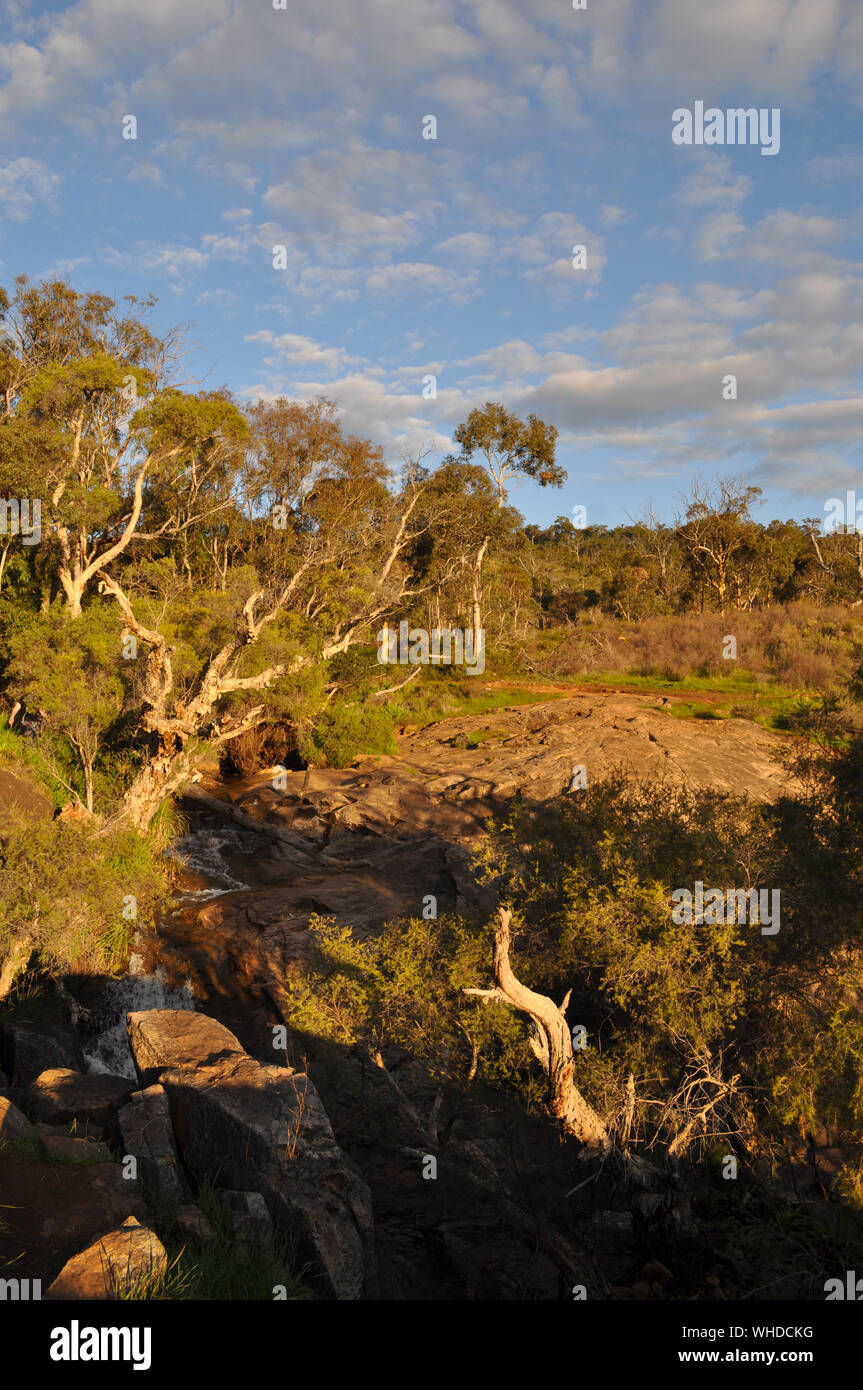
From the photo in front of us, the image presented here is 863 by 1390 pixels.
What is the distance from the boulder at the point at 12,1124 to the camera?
7.70m

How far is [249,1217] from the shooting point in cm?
715

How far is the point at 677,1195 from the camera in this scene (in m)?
9.65

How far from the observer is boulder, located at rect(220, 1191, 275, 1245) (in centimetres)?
697

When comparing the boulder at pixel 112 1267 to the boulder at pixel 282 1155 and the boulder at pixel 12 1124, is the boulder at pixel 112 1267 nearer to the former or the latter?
the boulder at pixel 282 1155

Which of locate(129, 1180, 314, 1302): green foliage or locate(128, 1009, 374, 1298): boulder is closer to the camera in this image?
locate(129, 1180, 314, 1302): green foliage

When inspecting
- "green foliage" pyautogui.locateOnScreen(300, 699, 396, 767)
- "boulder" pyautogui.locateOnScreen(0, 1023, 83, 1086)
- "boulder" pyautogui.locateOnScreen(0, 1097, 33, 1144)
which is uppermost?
"green foliage" pyautogui.locateOnScreen(300, 699, 396, 767)

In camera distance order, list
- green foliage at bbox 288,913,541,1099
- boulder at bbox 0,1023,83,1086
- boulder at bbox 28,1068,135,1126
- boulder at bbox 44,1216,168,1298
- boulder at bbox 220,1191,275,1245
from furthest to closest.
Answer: boulder at bbox 0,1023,83,1086
green foliage at bbox 288,913,541,1099
boulder at bbox 28,1068,135,1126
boulder at bbox 220,1191,275,1245
boulder at bbox 44,1216,168,1298

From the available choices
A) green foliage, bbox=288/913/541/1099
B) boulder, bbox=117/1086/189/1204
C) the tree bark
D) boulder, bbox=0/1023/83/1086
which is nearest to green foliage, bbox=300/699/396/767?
boulder, bbox=0/1023/83/1086

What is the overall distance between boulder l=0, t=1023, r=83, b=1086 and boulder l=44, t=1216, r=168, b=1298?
7099mm

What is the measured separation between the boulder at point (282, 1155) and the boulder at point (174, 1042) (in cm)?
13

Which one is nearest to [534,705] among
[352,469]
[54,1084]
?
[352,469]

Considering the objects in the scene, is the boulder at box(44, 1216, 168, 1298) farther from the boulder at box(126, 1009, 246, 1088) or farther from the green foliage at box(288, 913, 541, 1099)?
the green foliage at box(288, 913, 541, 1099)

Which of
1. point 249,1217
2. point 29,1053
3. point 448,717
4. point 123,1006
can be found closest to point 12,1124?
point 249,1217

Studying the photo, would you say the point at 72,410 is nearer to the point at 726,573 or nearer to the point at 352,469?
the point at 352,469
